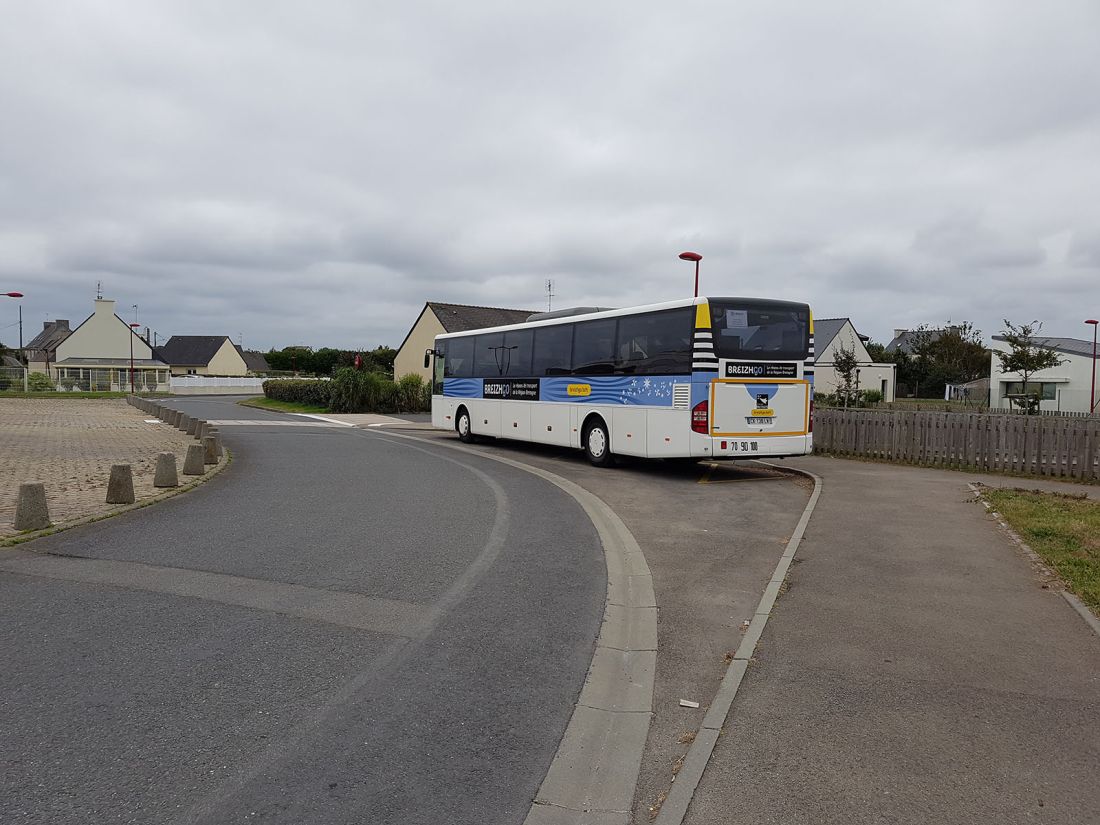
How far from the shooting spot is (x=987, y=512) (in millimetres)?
10602

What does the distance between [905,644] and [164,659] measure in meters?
4.70

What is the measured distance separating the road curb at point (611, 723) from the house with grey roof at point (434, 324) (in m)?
43.9

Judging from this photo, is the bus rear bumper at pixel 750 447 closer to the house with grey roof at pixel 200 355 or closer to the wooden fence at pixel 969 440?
the wooden fence at pixel 969 440

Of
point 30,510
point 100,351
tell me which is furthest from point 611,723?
point 100,351

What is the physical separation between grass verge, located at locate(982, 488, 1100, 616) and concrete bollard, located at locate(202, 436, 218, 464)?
13567 mm

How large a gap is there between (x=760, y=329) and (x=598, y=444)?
416cm

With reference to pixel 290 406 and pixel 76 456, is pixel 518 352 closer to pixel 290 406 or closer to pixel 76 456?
pixel 76 456

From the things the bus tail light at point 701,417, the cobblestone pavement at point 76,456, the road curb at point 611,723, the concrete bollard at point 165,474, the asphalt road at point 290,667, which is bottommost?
the road curb at point 611,723

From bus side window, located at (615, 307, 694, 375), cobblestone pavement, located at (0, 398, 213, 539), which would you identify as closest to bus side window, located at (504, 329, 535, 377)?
bus side window, located at (615, 307, 694, 375)

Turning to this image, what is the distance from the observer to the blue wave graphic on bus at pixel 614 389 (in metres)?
15.0

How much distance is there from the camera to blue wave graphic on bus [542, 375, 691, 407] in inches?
590

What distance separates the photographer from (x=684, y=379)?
14.5 meters

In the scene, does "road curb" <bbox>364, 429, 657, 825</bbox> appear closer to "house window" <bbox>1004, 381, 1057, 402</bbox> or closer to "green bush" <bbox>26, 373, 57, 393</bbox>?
"house window" <bbox>1004, 381, 1057, 402</bbox>

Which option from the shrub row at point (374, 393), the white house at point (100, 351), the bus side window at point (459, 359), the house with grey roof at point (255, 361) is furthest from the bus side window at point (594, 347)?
the house with grey roof at point (255, 361)
